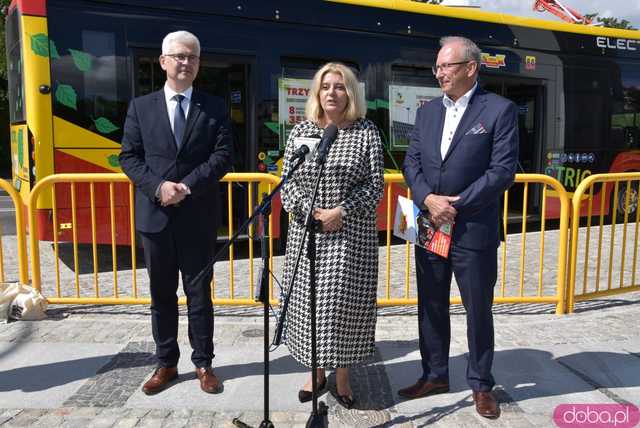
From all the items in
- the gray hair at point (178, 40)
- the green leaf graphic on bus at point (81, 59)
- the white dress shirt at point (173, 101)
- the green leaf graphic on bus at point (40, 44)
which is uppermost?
the green leaf graphic on bus at point (40, 44)

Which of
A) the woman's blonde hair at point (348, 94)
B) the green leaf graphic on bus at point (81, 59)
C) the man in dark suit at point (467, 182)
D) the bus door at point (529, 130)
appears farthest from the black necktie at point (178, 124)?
the bus door at point (529, 130)

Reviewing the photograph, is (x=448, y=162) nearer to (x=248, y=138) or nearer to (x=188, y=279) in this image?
(x=188, y=279)

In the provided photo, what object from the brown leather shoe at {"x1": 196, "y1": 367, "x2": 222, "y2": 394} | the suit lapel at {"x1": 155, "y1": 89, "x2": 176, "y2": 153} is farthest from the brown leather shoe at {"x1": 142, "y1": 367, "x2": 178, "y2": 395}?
the suit lapel at {"x1": 155, "y1": 89, "x2": 176, "y2": 153}

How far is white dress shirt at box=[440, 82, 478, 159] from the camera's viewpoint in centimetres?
304

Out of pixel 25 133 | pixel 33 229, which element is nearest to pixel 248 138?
A: pixel 25 133

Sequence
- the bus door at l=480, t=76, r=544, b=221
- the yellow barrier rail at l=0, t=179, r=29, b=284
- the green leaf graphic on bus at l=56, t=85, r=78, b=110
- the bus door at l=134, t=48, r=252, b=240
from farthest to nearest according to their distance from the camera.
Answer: the bus door at l=480, t=76, r=544, b=221, the bus door at l=134, t=48, r=252, b=240, the green leaf graphic on bus at l=56, t=85, r=78, b=110, the yellow barrier rail at l=0, t=179, r=29, b=284

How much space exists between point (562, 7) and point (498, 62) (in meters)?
3.71

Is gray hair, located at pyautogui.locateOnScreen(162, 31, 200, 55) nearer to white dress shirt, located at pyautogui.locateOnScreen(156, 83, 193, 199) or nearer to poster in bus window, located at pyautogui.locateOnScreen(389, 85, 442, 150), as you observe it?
white dress shirt, located at pyautogui.locateOnScreen(156, 83, 193, 199)

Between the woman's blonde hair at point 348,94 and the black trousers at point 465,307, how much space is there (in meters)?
0.89

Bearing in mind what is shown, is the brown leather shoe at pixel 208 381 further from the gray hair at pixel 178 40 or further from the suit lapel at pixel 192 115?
the gray hair at pixel 178 40

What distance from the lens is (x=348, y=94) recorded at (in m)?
2.96

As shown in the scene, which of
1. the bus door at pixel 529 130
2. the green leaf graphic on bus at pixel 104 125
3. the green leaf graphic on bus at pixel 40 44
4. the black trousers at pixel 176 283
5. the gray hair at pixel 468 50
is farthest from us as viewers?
the bus door at pixel 529 130

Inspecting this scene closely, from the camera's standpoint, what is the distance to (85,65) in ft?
19.7

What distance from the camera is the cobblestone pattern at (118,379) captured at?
3197 millimetres
